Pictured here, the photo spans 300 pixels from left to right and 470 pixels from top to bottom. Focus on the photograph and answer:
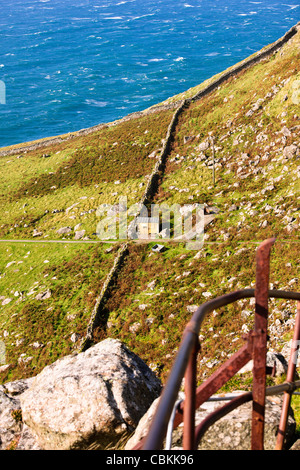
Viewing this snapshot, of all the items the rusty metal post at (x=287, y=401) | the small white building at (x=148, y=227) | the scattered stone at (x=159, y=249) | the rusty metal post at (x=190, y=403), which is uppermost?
the rusty metal post at (x=190, y=403)

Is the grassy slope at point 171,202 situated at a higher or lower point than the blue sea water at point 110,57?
lower

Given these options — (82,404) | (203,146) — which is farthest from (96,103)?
(82,404)

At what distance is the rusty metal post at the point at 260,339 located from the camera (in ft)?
10.7

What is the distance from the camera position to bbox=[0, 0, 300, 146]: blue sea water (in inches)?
4188

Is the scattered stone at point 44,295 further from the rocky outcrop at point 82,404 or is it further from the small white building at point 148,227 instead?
the rocky outcrop at point 82,404

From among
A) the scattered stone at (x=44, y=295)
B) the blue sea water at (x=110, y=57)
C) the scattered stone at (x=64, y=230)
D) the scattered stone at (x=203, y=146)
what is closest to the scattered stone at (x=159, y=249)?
the scattered stone at (x=44, y=295)

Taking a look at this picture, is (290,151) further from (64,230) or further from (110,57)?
(110,57)

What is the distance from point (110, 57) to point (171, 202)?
12639 cm

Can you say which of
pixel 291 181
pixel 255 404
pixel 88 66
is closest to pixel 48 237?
pixel 291 181

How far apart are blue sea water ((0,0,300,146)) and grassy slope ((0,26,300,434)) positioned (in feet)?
178

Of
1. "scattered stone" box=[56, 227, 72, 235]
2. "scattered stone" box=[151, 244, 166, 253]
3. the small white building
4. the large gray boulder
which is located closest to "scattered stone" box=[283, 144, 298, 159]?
the small white building

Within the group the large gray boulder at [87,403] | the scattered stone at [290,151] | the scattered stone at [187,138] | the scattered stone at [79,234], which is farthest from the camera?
the scattered stone at [187,138]

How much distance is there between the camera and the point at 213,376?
10.9 feet

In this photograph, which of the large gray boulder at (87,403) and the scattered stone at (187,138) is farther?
the scattered stone at (187,138)
